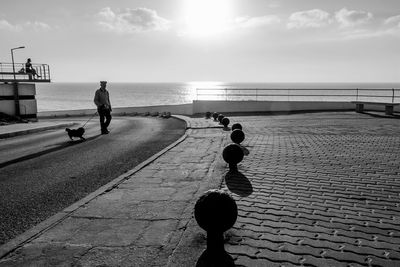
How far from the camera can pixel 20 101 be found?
26.0 m

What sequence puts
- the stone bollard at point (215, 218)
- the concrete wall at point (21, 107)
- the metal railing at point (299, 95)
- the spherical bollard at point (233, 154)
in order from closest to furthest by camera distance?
1. the stone bollard at point (215, 218)
2. the spherical bollard at point (233, 154)
3. the concrete wall at point (21, 107)
4. the metal railing at point (299, 95)

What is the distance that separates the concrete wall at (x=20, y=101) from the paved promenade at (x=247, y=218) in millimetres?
21417

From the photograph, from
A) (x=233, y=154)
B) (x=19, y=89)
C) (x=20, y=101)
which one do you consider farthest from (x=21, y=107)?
(x=233, y=154)

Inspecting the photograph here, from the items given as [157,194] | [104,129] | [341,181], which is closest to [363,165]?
[341,181]

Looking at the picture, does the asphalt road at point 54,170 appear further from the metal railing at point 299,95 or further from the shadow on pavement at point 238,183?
the metal railing at point 299,95

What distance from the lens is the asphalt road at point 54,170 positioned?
4.98m

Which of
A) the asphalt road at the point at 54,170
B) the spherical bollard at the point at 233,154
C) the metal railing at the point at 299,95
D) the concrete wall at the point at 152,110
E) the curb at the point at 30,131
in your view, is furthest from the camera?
the concrete wall at the point at 152,110

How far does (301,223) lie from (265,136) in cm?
839

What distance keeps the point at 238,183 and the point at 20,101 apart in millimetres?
24361

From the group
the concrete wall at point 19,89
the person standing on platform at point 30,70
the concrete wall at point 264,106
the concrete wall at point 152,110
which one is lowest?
the concrete wall at point 152,110

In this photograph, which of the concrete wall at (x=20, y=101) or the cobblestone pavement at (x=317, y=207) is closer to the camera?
the cobblestone pavement at (x=317, y=207)

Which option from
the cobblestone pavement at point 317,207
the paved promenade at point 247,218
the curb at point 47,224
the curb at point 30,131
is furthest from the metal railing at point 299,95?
the curb at point 47,224

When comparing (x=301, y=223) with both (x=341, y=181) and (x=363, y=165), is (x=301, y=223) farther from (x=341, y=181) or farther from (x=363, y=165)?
(x=363, y=165)

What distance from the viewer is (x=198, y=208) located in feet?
11.4
